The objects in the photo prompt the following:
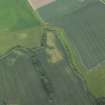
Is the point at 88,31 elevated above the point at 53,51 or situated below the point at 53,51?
above

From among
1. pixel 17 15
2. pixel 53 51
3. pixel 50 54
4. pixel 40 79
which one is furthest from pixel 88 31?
pixel 17 15

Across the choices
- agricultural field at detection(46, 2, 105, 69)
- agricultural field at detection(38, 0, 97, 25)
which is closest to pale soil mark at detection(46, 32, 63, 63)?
agricultural field at detection(46, 2, 105, 69)

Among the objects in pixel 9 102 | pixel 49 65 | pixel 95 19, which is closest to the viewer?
pixel 9 102

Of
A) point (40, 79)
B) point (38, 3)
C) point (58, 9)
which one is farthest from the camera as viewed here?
point (38, 3)

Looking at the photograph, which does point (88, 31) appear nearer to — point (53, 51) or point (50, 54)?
point (53, 51)

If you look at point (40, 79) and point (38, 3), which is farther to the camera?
point (38, 3)

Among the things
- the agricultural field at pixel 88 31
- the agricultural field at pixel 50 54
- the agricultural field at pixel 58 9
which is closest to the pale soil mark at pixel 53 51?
the agricultural field at pixel 50 54

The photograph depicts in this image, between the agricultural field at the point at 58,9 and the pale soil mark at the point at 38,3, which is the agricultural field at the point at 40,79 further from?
the pale soil mark at the point at 38,3

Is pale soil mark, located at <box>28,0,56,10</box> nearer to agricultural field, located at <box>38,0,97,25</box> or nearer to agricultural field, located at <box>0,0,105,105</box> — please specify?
agricultural field, located at <box>0,0,105,105</box>

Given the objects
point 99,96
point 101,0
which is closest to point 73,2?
point 101,0

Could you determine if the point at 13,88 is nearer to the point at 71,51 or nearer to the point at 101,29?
the point at 71,51

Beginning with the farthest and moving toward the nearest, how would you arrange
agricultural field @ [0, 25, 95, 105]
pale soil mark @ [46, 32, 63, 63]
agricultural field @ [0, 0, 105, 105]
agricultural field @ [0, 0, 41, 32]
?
agricultural field @ [0, 0, 41, 32]
pale soil mark @ [46, 32, 63, 63]
agricultural field @ [0, 0, 105, 105]
agricultural field @ [0, 25, 95, 105]
